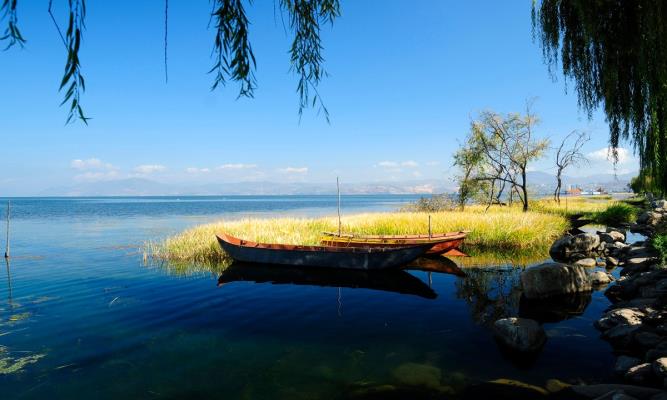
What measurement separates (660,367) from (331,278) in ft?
36.1

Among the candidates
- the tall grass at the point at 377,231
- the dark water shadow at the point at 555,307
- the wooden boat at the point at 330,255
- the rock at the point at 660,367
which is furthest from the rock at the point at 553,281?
the tall grass at the point at 377,231

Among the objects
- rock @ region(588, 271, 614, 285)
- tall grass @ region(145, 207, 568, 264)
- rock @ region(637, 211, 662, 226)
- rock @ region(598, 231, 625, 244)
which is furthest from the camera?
rock @ region(637, 211, 662, 226)

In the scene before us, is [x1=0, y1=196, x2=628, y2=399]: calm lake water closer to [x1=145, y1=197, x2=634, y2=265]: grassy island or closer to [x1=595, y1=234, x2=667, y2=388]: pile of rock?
[x1=595, y1=234, x2=667, y2=388]: pile of rock

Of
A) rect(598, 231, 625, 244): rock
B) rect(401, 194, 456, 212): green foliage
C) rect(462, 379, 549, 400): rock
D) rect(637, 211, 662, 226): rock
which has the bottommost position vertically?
rect(462, 379, 549, 400): rock

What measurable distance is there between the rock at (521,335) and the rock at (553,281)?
3868 mm

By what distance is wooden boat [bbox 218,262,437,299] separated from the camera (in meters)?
14.0

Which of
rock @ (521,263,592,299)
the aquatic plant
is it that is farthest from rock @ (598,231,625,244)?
the aquatic plant

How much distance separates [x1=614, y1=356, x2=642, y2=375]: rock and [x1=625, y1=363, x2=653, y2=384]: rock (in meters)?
0.20

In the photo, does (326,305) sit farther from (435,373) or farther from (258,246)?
(258,246)

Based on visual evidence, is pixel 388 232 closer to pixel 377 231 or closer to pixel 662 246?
pixel 377 231

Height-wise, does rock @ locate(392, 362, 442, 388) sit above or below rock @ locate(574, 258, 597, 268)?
below

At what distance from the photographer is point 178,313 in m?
10.9

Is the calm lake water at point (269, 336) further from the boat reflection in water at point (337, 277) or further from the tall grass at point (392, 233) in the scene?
the tall grass at point (392, 233)

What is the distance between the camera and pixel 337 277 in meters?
15.7
